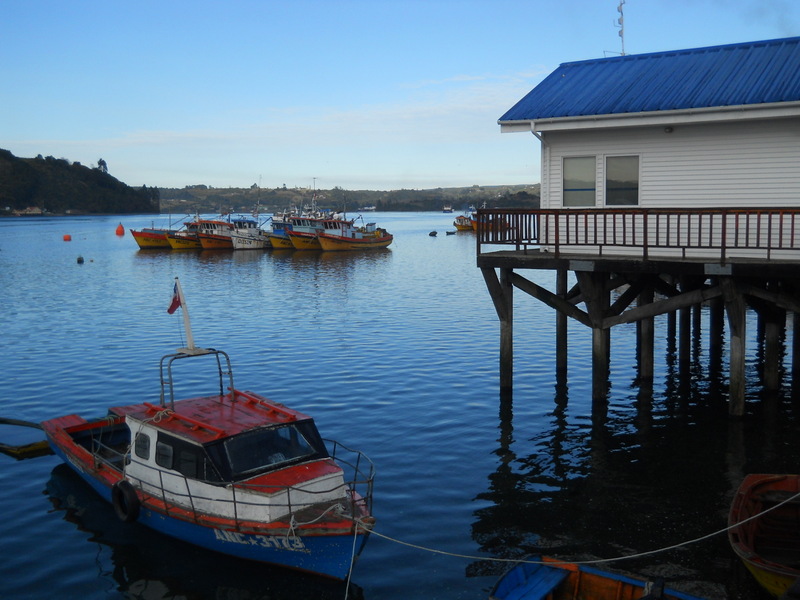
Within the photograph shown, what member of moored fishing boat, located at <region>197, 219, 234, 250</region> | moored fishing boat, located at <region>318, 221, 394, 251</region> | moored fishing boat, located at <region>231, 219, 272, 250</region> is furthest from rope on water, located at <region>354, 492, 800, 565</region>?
moored fishing boat, located at <region>197, 219, 234, 250</region>

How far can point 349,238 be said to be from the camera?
9381cm

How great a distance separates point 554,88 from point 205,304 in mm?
28625

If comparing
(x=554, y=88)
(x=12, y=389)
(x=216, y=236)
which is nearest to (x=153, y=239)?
(x=216, y=236)

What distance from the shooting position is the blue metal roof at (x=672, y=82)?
18.8 meters

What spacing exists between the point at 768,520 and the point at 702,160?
9952 mm

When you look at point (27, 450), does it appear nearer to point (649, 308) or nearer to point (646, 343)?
point (649, 308)

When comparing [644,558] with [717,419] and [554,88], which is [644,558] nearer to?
[717,419]

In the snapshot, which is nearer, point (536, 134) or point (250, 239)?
point (536, 134)

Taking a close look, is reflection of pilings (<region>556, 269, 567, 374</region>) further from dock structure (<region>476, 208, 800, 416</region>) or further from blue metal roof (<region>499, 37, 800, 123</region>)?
blue metal roof (<region>499, 37, 800, 123</region>)

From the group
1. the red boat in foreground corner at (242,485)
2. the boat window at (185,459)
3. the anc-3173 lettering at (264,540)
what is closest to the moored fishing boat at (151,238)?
the red boat in foreground corner at (242,485)

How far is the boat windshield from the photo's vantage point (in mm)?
12977

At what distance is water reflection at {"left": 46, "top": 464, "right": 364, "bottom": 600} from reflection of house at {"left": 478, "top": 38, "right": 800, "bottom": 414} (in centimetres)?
1002

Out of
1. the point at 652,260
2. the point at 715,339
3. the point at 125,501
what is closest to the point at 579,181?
the point at 652,260

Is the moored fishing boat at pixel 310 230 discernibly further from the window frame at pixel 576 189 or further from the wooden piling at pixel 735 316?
the wooden piling at pixel 735 316
